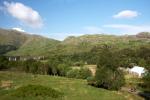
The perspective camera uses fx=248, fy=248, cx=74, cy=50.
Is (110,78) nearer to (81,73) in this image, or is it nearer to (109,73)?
(109,73)

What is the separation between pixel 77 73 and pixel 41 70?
26986 millimetres

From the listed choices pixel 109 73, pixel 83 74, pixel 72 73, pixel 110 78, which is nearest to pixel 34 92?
pixel 109 73

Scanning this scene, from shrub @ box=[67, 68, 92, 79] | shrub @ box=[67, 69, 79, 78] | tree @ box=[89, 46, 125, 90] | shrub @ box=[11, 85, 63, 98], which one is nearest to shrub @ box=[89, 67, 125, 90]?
tree @ box=[89, 46, 125, 90]

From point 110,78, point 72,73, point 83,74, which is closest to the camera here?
point 110,78

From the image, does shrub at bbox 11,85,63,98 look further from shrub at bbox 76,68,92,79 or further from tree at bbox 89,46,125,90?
shrub at bbox 76,68,92,79

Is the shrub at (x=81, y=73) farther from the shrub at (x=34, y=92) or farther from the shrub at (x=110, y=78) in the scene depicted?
the shrub at (x=34, y=92)

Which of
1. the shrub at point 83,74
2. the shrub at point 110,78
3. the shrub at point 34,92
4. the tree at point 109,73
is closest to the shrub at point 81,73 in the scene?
the shrub at point 83,74

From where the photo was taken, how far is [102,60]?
91000 mm

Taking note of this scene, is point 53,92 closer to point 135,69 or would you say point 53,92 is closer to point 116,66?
point 116,66

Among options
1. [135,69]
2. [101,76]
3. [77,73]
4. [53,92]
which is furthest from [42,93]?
[135,69]

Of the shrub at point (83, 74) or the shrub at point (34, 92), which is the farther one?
the shrub at point (83, 74)

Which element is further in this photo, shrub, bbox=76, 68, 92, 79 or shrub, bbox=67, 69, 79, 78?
shrub, bbox=67, 69, 79, 78

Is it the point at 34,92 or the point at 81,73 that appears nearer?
the point at 34,92

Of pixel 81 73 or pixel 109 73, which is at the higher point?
pixel 109 73
